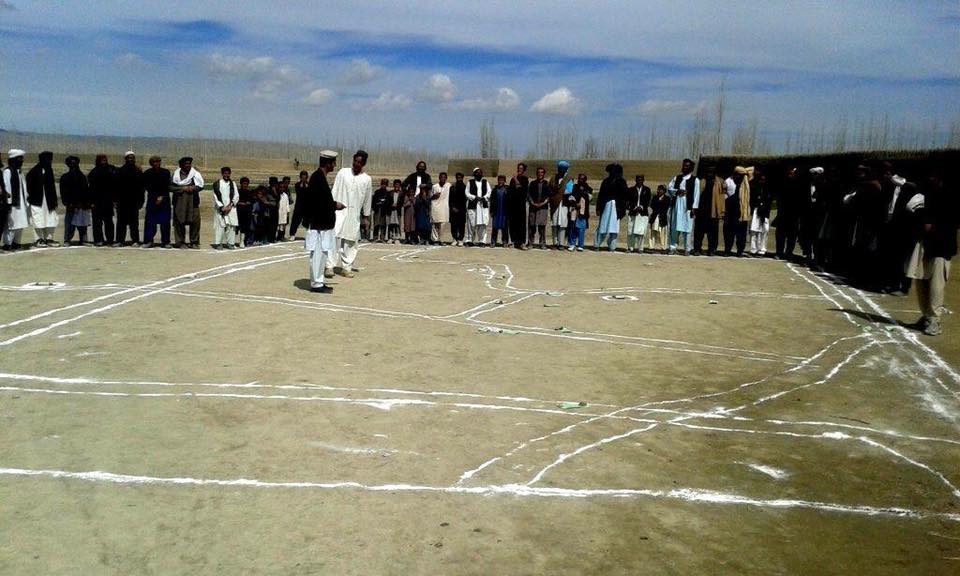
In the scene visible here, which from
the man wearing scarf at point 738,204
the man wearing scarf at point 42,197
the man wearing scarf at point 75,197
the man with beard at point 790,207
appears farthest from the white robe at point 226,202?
the man with beard at point 790,207

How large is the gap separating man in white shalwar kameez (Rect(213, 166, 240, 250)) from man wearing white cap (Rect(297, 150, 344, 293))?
5476mm

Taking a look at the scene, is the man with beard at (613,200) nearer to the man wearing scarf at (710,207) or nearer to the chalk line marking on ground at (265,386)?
the man wearing scarf at (710,207)

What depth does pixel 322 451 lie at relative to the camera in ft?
17.8

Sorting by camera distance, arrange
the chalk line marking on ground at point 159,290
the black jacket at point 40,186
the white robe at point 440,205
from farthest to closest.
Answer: the white robe at point 440,205
the black jacket at point 40,186
the chalk line marking on ground at point 159,290

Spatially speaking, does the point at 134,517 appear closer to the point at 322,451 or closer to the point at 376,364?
the point at 322,451

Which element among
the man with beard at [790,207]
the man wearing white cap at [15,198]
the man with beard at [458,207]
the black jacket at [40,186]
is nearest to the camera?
the man wearing white cap at [15,198]

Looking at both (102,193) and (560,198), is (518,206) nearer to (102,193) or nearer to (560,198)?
(560,198)

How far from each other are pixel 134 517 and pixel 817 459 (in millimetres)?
4406

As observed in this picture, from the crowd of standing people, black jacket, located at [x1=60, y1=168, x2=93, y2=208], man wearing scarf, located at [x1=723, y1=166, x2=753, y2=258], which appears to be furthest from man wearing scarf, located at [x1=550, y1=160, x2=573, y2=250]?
black jacket, located at [x1=60, y1=168, x2=93, y2=208]

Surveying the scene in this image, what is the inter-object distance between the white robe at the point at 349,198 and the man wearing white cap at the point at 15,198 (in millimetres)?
6224

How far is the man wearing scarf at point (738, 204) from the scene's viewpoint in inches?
657

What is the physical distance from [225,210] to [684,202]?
9513 mm

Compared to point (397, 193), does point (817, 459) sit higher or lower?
lower

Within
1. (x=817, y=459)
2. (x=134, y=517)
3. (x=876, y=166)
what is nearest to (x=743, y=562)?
(x=817, y=459)
